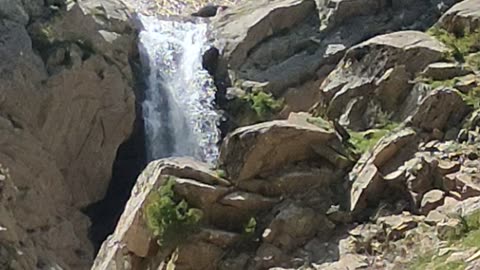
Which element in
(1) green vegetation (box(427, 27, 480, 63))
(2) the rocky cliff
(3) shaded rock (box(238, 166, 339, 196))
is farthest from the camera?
(1) green vegetation (box(427, 27, 480, 63))

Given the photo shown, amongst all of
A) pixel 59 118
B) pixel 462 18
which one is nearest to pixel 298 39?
pixel 59 118

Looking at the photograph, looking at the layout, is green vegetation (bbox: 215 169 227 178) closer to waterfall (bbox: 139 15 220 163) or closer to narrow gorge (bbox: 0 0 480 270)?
narrow gorge (bbox: 0 0 480 270)

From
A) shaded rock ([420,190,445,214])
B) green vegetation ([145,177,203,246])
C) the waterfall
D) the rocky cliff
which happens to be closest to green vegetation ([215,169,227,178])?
the rocky cliff

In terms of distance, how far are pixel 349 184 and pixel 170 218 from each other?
3.46 metres

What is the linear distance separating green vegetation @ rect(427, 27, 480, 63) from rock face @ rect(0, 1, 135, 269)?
472 inches

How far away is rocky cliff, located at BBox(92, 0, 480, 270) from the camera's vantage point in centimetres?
1427

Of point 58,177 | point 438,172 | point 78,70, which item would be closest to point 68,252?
point 58,177

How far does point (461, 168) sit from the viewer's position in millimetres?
14906

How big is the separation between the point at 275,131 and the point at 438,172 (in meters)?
3.11

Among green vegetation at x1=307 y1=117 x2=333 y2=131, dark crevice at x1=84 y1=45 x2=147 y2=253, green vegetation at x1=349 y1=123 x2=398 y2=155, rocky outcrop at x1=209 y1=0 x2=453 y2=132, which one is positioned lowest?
dark crevice at x1=84 y1=45 x2=147 y2=253

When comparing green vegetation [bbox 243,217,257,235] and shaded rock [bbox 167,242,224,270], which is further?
green vegetation [bbox 243,217,257,235]

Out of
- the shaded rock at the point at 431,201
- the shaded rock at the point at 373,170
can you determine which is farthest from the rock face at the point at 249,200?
the shaded rock at the point at 431,201

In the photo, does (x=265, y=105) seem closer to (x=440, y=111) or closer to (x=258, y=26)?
(x=258, y=26)

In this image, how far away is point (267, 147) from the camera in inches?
614
